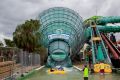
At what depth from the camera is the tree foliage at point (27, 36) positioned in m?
56.1

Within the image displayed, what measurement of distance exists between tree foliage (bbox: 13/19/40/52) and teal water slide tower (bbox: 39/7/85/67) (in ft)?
40.3

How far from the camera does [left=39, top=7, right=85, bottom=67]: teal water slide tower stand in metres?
73.6

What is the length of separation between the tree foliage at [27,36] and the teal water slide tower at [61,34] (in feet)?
40.3

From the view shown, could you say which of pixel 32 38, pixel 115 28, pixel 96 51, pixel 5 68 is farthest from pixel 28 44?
pixel 5 68

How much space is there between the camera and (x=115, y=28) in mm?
59469

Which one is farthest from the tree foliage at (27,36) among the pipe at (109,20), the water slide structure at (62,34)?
the pipe at (109,20)

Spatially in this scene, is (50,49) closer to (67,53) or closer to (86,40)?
(67,53)

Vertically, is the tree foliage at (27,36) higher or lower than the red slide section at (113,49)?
higher

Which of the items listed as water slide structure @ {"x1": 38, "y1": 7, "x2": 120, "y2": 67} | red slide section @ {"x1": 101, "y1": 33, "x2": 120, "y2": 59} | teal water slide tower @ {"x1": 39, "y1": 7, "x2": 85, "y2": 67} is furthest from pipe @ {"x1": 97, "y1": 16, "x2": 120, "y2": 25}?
teal water slide tower @ {"x1": 39, "y1": 7, "x2": 85, "y2": 67}

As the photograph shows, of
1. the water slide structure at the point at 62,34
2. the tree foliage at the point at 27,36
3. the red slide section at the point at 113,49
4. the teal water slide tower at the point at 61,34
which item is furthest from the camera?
the teal water slide tower at the point at 61,34

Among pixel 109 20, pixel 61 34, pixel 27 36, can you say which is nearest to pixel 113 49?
pixel 109 20

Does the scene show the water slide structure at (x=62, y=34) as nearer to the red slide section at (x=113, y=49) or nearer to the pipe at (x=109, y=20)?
the pipe at (x=109, y=20)

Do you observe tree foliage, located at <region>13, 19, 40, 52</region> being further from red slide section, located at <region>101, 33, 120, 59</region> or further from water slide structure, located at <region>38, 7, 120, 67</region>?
red slide section, located at <region>101, 33, 120, 59</region>

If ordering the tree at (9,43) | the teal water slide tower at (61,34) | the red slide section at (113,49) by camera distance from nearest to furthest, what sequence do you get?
the red slide section at (113,49)
the tree at (9,43)
the teal water slide tower at (61,34)
